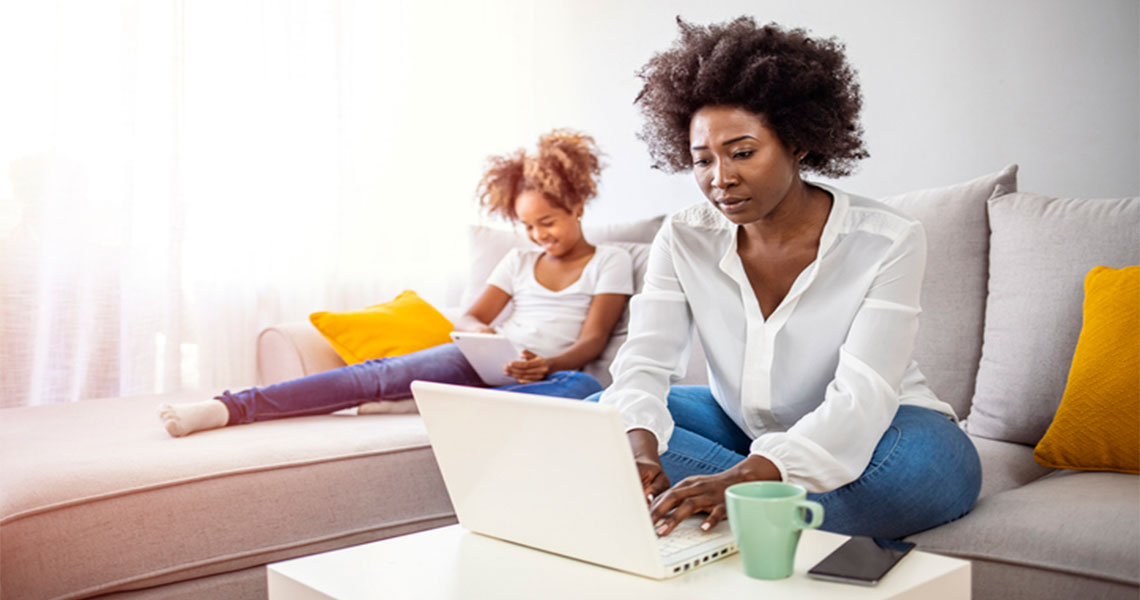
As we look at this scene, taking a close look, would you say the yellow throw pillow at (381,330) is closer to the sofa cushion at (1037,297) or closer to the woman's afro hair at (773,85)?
the woman's afro hair at (773,85)

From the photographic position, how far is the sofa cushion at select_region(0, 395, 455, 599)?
1.30 meters

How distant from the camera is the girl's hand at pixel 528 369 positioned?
6.88ft

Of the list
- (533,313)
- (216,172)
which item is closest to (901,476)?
(533,313)

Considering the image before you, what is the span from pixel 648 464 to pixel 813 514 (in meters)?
0.37

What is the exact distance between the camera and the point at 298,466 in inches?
60.8

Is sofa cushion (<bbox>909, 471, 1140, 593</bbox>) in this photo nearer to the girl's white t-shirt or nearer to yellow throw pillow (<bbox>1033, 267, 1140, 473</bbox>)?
yellow throw pillow (<bbox>1033, 267, 1140, 473</bbox>)

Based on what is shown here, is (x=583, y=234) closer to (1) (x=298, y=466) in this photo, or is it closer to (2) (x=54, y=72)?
(1) (x=298, y=466)

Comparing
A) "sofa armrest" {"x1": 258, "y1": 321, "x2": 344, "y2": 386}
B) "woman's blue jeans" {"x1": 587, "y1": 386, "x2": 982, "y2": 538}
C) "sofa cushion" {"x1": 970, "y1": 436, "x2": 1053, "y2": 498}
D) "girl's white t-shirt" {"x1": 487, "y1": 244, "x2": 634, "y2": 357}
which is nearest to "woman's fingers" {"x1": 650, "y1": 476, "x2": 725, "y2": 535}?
"woman's blue jeans" {"x1": 587, "y1": 386, "x2": 982, "y2": 538}

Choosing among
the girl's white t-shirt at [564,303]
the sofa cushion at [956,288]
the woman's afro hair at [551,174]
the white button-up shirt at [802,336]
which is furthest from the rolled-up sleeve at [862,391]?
the woman's afro hair at [551,174]

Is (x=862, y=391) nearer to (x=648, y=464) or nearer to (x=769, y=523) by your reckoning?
(x=648, y=464)

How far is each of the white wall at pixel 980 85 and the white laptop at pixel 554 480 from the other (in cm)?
147

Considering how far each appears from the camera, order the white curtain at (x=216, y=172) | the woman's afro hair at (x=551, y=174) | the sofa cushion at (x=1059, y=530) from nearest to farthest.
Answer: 1. the sofa cushion at (x=1059, y=530)
2. the white curtain at (x=216, y=172)
3. the woman's afro hair at (x=551, y=174)

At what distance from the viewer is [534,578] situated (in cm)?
90

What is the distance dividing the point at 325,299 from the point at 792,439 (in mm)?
2147
